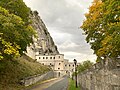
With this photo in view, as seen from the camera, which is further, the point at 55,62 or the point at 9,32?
the point at 55,62

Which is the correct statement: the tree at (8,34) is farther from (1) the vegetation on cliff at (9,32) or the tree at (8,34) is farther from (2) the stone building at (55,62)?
(2) the stone building at (55,62)

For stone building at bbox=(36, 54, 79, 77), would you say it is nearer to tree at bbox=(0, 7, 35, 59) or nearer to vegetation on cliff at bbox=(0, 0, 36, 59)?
vegetation on cliff at bbox=(0, 0, 36, 59)

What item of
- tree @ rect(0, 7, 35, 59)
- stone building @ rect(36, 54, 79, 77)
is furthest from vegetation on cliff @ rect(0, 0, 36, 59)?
stone building @ rect(36, 54, 79, 77)

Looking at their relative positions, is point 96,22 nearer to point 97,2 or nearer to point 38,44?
point 97,2

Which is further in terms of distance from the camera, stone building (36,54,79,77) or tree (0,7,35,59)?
stone building (36,54,79,77)

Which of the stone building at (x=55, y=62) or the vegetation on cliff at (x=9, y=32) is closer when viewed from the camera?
the vegetation on cliff at (x=9, y=32)

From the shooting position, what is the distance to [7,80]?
1278 inches

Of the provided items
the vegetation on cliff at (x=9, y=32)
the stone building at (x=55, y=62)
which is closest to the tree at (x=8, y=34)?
the vegetation on cliff at (x=9, y=32)

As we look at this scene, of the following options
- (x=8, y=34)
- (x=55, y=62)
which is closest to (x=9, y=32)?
(x=8, y=34)

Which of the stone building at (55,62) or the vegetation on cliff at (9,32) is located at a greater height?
the stone building at (55,62)

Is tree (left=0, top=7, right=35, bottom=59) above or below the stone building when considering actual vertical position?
below

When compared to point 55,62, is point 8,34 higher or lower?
lower

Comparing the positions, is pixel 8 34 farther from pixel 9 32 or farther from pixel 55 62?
pixel 55 62

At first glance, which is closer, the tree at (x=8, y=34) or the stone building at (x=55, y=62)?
the tree at (x=8, y=34)
